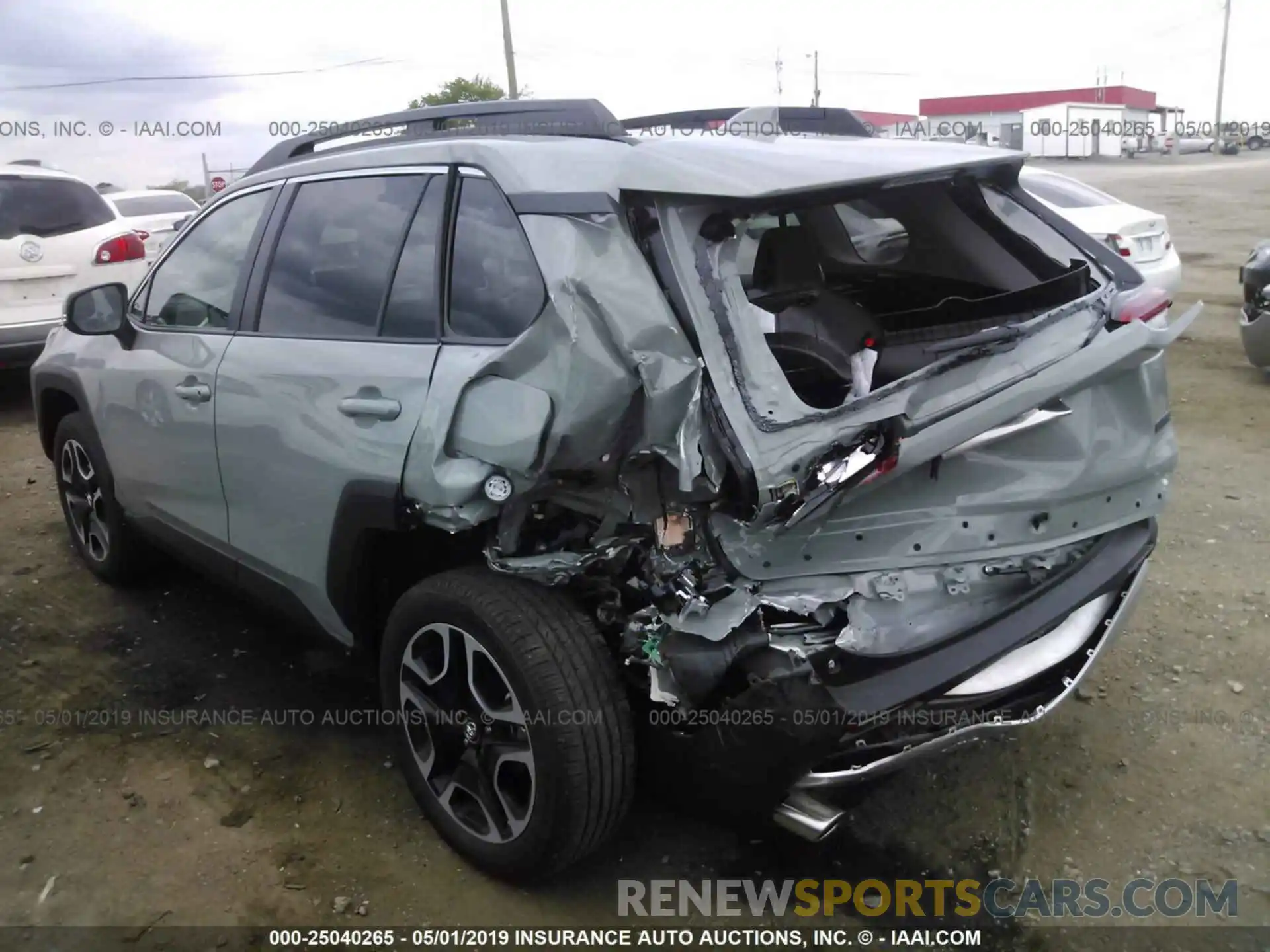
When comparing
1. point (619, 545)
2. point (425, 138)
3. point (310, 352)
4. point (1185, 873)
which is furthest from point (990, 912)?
point (425, 138)

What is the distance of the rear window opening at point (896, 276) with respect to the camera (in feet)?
9.18

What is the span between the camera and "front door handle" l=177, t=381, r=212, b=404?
132 inches

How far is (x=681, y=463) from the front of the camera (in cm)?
229

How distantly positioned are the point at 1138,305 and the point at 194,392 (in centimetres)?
282

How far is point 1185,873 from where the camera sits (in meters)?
2.73

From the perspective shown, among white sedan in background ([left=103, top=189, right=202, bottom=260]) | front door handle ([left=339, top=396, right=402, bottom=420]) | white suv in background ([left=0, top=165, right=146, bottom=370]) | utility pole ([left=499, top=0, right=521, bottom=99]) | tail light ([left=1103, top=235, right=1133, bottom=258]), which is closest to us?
front door handle ([left=339, top=396, right=402, bottom=420])

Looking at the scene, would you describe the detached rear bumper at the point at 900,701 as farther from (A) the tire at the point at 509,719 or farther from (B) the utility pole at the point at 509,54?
(B) the utility pole at the point at 509,54

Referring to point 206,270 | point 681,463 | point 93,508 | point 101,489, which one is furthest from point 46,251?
point 681,463

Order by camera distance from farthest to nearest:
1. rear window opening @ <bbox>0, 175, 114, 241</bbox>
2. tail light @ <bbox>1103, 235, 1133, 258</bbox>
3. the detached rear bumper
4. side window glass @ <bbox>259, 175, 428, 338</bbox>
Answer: tail light @ <bbox>1103, 235, 1133, 258</bbox>
rear window opening @ <bbox>0, 175, 114, 241</bbox>
side window glass @ <bbox>259, 175, 428, 338</bbox>
the detached rear bumper

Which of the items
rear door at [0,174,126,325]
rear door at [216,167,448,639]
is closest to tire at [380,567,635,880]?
rear door at [216,167,448,639]

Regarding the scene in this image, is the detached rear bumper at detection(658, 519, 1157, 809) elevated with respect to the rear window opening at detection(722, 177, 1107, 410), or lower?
Result: lower

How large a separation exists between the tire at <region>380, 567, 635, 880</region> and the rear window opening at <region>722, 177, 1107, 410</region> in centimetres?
88

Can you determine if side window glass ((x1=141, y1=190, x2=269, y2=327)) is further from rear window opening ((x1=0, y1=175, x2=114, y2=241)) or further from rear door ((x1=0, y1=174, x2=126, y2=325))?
rear window opening ((x1=0, y1=175, x2=114, y2=241))

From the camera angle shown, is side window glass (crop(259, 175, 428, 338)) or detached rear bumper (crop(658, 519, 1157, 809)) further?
side window glass (crop(259, 175, 428, 338))
